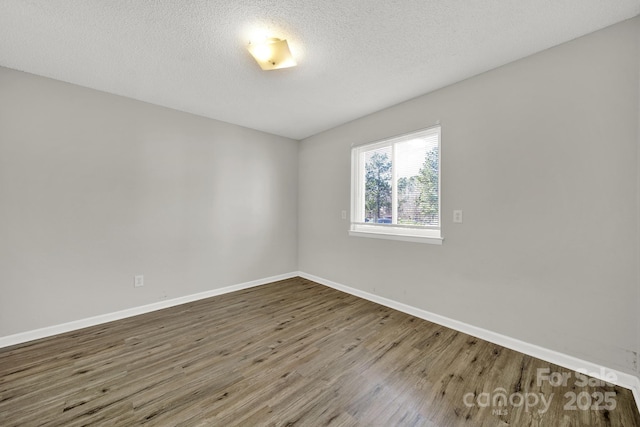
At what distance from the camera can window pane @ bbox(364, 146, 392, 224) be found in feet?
10.9

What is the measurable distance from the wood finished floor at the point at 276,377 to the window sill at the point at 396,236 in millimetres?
894

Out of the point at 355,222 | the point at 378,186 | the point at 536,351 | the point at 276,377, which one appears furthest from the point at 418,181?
the point at 276,377

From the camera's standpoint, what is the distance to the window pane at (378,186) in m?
3.31

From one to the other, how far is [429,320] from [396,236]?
3.27 ft

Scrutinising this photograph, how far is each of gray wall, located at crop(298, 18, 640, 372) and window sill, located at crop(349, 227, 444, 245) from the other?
0.07 metres

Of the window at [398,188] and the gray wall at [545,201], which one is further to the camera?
the window at [398,188]

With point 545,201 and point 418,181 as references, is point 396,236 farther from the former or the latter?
point 545,201

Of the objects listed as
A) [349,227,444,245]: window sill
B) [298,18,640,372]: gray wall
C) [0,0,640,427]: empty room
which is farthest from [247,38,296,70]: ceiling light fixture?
[349,227,444,245]: window sill

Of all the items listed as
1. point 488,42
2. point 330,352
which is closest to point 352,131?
point 488,42

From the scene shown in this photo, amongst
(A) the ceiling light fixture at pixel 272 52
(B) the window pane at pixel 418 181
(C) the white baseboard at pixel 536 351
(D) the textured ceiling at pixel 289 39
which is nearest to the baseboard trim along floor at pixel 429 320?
(C) the white baseboard at pixel 536 351

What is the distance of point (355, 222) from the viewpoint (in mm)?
→ 3639

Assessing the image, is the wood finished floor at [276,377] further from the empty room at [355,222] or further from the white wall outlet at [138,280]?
the white wall outlet at [138,280]

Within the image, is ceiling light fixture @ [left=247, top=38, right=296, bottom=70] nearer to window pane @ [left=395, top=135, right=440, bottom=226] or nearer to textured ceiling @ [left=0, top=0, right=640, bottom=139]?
textured ceiling @ [left=0, top=0, right=640, bottom=139]

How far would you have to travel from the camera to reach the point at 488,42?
6.38ft
